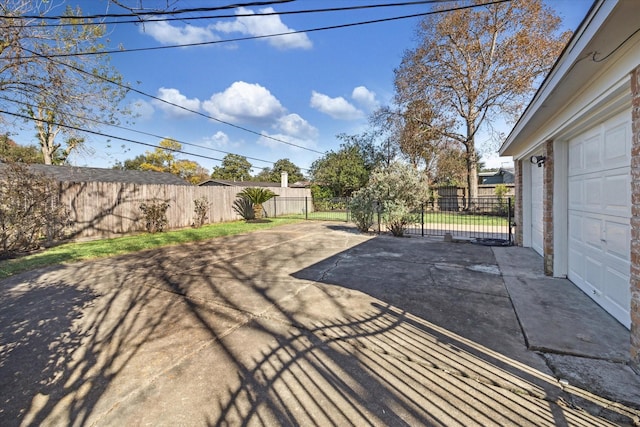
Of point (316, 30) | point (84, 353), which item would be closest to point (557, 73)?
point (316, 30)

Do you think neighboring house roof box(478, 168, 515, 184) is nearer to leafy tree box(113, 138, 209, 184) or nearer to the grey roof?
the grey roof

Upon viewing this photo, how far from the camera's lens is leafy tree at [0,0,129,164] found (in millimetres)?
8148

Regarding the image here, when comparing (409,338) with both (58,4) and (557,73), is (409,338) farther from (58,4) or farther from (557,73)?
(58,4)

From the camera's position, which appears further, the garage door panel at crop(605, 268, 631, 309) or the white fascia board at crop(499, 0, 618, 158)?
the garage door panel at crop(605, 268, 631, 309)

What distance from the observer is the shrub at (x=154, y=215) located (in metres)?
10.1

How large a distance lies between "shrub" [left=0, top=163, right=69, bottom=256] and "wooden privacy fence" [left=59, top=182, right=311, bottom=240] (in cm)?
94

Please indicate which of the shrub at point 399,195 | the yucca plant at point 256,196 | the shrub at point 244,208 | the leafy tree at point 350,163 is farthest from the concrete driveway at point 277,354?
the leafy tree at point 350,163

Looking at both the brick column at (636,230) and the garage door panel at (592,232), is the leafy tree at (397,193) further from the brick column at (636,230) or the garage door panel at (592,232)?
the brick column at (636,230)

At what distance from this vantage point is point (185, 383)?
2062mm

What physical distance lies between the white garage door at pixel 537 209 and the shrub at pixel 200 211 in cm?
1157

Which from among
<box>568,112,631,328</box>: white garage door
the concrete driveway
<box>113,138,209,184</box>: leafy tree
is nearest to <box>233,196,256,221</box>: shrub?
the concrete driveway

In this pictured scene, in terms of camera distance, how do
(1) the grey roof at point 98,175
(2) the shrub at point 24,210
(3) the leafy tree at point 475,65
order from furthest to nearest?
(3) the leafy tree at point 475,65, (1) the grey roof at point 98,175, (2) the shrub at point 24,210

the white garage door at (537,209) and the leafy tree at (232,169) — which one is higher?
the leafy tree at (232,169)

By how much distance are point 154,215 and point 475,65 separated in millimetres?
19104
